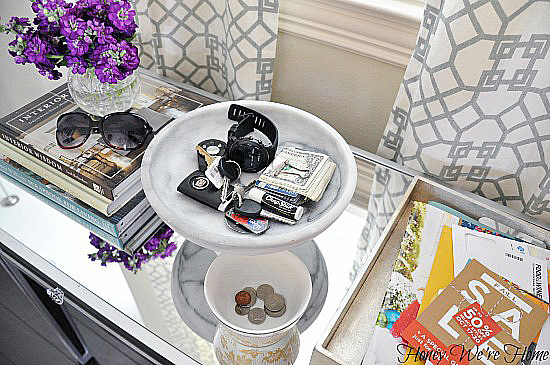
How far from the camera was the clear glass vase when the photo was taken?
2.93 ft

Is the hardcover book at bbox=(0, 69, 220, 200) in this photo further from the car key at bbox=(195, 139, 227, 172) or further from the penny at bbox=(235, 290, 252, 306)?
the penny at bbox=(235, 290, 252, 306)

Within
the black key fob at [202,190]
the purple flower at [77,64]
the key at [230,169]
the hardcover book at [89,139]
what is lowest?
the hardcover book at [89,139]

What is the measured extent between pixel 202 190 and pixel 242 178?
0.08m

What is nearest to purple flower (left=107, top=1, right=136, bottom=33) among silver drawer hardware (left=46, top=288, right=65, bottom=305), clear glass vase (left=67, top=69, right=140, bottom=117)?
clear glass vase (left=67, top=69, right=140, bottom=117)

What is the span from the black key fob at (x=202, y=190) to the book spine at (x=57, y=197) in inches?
6.5

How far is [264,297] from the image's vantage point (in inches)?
28.6

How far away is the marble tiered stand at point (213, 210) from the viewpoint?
0.67 metres

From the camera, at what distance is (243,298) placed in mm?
721

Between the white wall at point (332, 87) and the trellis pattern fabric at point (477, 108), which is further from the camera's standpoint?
the white wall at point (332, 87)

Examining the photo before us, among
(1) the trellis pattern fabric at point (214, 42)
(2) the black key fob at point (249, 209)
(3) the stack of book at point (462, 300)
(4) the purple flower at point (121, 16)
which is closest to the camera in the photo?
(3) the stack of book at point (462, 300)

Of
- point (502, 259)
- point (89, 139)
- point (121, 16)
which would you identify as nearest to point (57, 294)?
point (89, 139)

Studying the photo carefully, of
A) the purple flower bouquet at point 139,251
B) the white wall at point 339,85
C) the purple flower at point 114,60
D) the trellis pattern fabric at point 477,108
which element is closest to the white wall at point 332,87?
the white wall at point 339,85

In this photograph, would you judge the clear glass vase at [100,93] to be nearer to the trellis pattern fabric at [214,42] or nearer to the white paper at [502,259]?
the trellis pattern fabric at [214,42]

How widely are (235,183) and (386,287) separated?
282 mm
